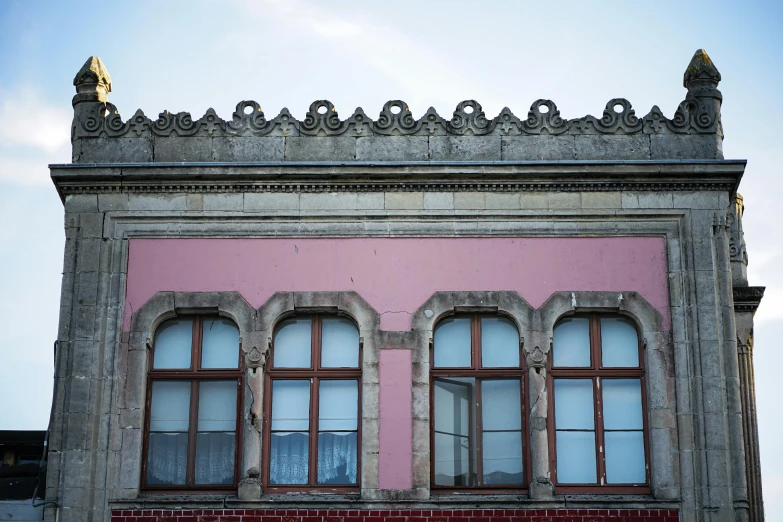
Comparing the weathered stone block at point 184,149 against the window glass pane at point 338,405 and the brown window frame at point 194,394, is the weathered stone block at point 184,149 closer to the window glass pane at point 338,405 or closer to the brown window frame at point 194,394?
the brown window frame at point 194,394

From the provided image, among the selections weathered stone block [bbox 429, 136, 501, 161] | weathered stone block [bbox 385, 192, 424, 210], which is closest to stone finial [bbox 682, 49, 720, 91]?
weathered stone block [bbox 429, 136, 501, 161]

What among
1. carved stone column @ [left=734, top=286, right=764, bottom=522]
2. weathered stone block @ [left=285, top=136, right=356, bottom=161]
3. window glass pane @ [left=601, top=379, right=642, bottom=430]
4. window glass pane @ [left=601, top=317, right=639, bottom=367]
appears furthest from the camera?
carved stone column @ [left=734, top=286, right=764, bottom=522]

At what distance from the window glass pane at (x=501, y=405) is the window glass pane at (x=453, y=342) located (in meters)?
0.48

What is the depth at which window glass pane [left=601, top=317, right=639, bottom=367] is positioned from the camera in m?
21.7

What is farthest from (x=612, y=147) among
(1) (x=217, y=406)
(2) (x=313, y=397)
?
(1) (x=217, y=406)

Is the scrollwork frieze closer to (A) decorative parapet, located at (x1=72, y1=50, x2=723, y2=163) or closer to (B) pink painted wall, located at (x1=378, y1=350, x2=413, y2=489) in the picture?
(A) decorative parapet, located at (x1=72, y1=50, x2=723, y2=163)

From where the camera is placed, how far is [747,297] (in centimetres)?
2494

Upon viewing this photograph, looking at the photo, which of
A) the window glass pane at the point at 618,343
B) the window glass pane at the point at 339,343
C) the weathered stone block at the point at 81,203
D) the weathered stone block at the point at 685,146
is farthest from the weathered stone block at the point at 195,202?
the weathered stone block at the point at 685,146

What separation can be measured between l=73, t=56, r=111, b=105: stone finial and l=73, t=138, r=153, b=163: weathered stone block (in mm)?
728

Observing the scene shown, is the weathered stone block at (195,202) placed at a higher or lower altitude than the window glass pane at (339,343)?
higher

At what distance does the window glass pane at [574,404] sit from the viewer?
70.2 feet

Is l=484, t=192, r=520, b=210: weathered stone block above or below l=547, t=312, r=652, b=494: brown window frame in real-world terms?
above

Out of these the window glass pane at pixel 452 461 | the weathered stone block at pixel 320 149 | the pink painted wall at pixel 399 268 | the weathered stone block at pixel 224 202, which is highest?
the weathered stone block at pixel 320 149

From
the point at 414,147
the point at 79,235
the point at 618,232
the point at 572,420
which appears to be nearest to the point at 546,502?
the point at 572,420
